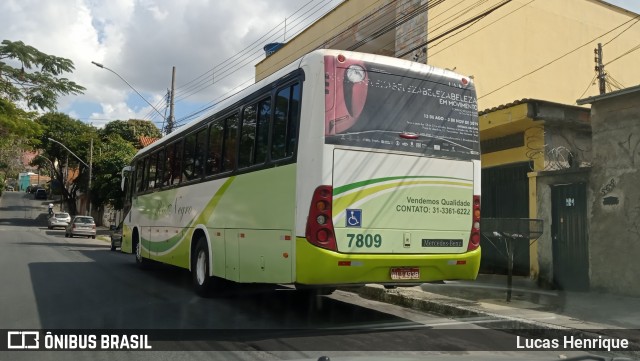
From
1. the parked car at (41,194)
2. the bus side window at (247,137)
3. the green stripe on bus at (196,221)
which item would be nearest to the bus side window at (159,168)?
the green stripe on bus at (196,221)

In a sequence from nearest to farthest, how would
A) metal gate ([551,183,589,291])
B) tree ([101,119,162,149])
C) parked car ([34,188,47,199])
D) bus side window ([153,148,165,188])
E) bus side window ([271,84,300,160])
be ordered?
bus side window ([271,84,300,160]) < metal gate ([551,183,589,291]) < bus side window ([153,148,165,188]) < tree ([101,119,162,149]) < parked car ([34,188,47,199])

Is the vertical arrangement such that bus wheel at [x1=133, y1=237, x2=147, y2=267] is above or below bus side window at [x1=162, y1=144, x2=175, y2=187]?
below

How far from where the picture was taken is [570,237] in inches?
378

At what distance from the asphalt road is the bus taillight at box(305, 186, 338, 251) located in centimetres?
113

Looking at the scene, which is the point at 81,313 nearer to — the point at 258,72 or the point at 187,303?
the point at 187,303

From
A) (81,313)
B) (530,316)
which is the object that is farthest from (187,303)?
(530,316)

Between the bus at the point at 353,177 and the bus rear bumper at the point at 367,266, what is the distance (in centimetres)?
1

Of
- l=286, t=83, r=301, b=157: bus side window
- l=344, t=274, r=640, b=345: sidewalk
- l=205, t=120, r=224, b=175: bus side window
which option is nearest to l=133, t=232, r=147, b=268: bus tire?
l=205, t=120, r=224, b=175: bus side window

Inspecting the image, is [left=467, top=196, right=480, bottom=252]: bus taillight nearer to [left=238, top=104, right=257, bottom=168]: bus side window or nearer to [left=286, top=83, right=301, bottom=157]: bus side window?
[left=286, top=83, right=301, bottom=157]: bus side window

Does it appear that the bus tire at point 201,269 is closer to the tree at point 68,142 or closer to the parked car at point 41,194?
the tree at point 68,142

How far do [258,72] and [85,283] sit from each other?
16429 millimetres

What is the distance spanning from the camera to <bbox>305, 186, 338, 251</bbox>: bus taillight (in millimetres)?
5625

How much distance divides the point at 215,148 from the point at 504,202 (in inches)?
268

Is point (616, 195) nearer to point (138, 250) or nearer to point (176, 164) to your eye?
point (176, 164)
